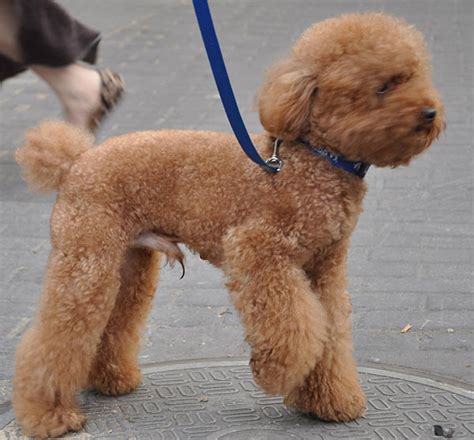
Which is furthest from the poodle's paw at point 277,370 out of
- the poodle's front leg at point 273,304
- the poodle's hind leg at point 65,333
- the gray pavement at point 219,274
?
the gray pavement at point 219,274

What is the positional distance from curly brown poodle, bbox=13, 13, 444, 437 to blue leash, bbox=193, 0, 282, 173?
Answer: 0.05 m

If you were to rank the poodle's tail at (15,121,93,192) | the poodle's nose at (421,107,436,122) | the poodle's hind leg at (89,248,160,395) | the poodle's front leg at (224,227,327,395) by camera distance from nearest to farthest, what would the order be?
the poodle's nose at (421,107,436,122)
the poodle's front leg at (224,227,327,395)
the poodle's tail at (15,121,93,192)
the poodle's hind leg at (89,248,160,395)

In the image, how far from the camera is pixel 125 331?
4.29 metres

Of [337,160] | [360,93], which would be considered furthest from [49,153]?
[360,93]

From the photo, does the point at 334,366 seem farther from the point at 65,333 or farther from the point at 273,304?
the point at 65,333

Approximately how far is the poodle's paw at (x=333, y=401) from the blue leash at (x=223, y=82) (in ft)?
2.67

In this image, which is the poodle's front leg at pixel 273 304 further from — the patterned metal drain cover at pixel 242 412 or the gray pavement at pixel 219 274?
the gray pavement at pixel 219 274

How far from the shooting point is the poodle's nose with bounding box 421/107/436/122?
11.6 feet

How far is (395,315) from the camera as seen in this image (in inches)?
201

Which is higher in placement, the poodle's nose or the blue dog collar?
the poodle's nose

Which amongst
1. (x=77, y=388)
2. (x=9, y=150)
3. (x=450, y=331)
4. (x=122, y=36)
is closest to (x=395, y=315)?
(x=450, y=331)

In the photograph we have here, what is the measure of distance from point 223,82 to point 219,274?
2157 millimetres

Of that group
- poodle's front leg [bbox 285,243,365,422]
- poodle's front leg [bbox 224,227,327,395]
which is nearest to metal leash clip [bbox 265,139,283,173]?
poodle's front leg [bbox 224,227,327,395]

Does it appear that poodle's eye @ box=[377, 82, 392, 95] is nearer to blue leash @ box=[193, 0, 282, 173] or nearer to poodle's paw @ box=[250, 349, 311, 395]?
blue leash @ box=[193, 0, 282, 173]
